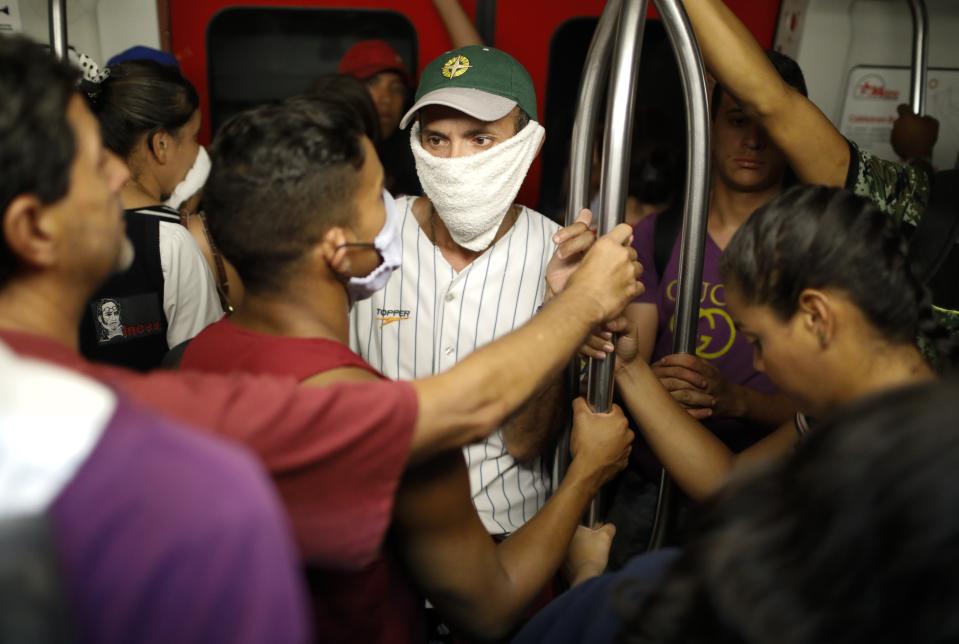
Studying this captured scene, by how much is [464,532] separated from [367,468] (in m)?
0.36

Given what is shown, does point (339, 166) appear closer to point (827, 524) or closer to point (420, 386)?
point (420, 386)

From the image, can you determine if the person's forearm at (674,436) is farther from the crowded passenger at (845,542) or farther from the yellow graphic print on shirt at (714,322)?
the crowded passenger at (845,542)

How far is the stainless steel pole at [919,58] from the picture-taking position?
324 centimetres

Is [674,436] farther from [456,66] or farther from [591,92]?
[456,66]

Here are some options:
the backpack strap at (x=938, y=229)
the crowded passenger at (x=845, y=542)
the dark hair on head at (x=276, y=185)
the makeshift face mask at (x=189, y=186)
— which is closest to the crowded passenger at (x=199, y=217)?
the makeshift face mask at (x=189, y=186)

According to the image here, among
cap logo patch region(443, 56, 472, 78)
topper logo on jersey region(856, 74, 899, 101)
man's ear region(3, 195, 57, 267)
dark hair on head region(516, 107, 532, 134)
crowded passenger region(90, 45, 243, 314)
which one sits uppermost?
cap logo patch region(443, 56, 472, 78)

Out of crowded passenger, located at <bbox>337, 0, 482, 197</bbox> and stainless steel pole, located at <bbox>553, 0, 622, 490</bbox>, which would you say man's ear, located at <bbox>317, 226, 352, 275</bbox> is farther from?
crowded passenger, located at <bbox>337, 0, 482, 197</bbox>

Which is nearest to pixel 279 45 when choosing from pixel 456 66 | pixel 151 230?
pixel 151 230

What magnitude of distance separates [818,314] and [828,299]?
3 cm

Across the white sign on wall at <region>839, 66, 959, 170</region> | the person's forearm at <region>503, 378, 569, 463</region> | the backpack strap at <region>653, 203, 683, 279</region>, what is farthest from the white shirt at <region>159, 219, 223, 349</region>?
the white sign on wall at <region>839, 66, 959, 170</region>

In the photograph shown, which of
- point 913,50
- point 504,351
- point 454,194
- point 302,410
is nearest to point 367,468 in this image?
point 302,410

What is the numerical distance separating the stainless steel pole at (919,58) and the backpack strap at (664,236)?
1.70 meters

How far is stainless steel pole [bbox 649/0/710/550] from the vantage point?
145 centimetres

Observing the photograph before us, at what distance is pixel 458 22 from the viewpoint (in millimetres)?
3807
